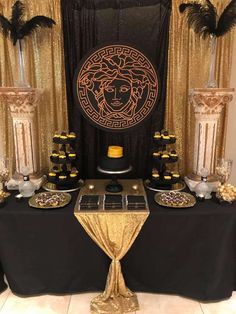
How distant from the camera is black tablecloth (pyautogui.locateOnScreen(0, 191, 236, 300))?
5.35ft

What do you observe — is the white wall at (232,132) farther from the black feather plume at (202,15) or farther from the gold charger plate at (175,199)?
the gold charger plate at (175,199)

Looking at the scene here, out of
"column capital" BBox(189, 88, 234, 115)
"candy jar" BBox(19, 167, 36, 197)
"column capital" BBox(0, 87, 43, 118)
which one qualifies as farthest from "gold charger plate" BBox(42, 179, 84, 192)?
"column capital" BBox(189, 88, 234, 115)

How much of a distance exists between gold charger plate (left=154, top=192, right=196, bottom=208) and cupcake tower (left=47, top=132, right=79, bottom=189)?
1.92 ft

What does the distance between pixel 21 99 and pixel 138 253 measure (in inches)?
47.8

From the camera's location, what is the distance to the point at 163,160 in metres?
1.86

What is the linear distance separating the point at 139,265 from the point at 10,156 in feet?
4.15

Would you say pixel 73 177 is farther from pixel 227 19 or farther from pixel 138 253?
pixel 227 19

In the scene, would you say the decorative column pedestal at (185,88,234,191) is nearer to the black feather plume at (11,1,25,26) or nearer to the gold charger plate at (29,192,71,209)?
the gold charger plate at (29,192,71,209)

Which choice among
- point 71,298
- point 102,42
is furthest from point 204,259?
point 102,42

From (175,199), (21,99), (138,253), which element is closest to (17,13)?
(21,99)

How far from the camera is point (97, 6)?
1888 mm

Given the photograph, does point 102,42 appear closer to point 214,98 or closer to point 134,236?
point 214,98

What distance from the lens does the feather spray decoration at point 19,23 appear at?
1777 mm

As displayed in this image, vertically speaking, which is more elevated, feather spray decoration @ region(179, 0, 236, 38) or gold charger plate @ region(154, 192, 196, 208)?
feather spray decoration @ region(179, 0, 236, 38)
